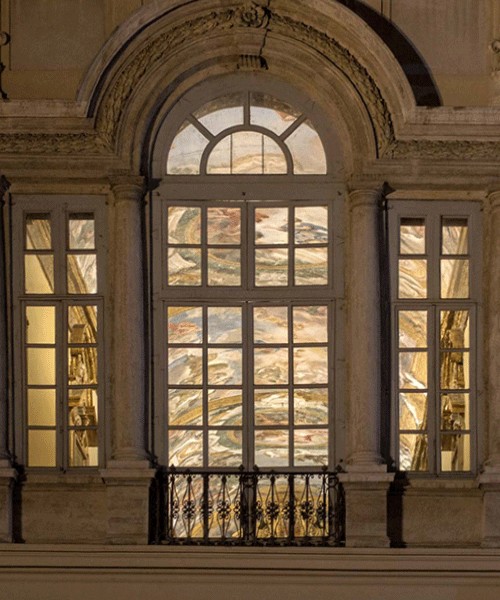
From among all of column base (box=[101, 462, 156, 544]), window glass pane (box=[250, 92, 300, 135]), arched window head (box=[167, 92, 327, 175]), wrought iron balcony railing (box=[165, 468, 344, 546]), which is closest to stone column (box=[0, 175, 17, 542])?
column base (box=[101, 462, 156, 544])

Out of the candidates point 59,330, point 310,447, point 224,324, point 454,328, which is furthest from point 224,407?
point 454,328

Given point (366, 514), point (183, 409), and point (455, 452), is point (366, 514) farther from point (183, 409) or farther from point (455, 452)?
point (183, 409)

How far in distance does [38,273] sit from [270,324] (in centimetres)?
215

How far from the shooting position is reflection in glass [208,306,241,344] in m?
12.1

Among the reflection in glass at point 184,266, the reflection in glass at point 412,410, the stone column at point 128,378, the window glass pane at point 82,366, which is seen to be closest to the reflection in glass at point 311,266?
the reflection in glass at point 184,266

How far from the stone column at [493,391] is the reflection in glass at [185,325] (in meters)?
2.58

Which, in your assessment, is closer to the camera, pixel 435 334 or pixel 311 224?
pixel 435 334

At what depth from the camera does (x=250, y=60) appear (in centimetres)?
1193

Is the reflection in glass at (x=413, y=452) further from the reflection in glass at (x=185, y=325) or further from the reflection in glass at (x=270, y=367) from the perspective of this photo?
the reflection in glass at (x=185, y=325)

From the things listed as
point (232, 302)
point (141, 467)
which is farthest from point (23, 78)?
point (141, 467)

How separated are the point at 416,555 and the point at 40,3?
19.5ft

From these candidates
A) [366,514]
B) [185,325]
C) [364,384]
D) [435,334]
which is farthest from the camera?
[185,325]

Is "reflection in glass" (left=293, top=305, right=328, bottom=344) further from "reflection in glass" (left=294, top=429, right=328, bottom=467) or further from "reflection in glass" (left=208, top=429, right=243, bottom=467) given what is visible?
"reflection in glass" (left=208, top=429, right=243, bottom=467)

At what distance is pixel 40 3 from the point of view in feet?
39.7
